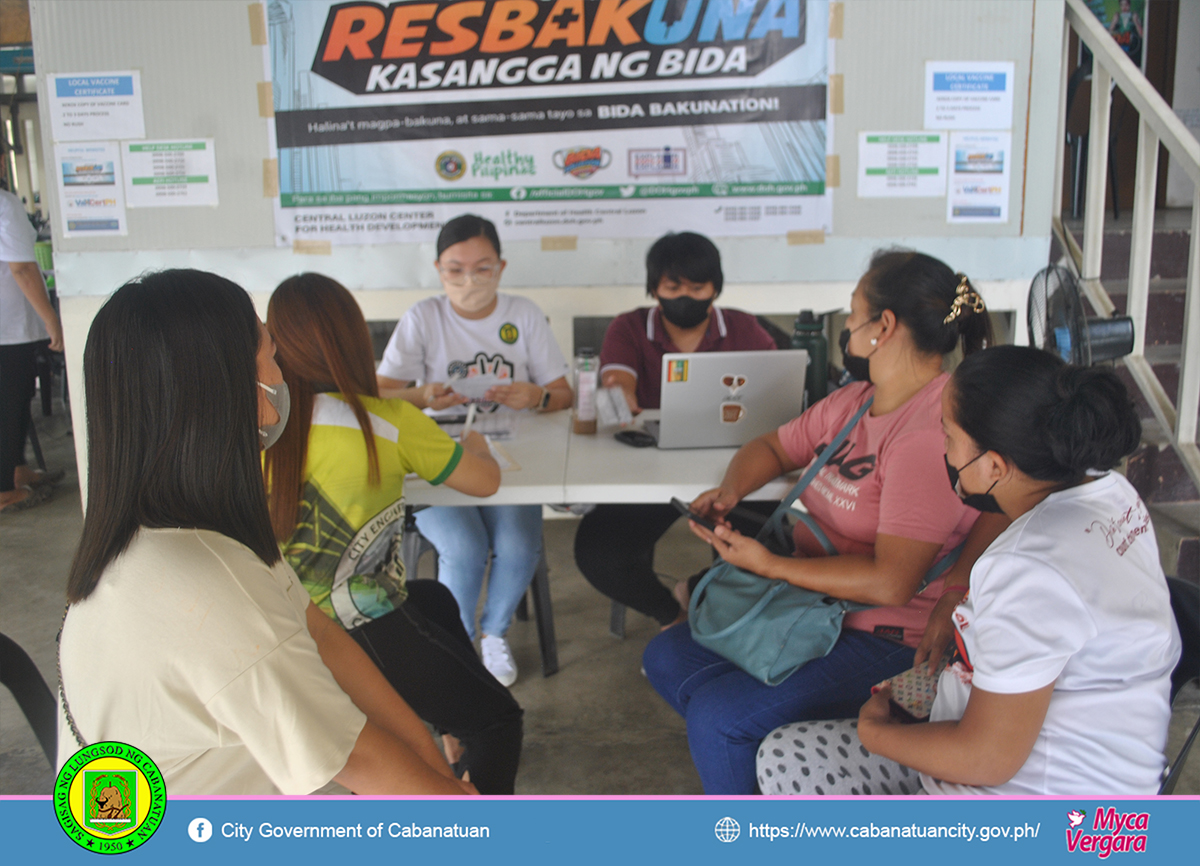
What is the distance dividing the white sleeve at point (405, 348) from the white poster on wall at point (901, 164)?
5.68 feet

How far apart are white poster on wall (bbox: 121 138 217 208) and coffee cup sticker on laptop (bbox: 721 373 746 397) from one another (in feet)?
7.62

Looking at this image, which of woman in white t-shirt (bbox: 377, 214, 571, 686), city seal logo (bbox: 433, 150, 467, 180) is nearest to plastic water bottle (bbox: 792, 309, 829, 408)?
woman in white t-shirt (bbox: 377, 214, 571, 686)

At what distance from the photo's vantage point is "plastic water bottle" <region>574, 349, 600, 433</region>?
2.15 metres

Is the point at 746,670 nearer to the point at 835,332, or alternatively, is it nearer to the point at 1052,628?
the point at 1052,628

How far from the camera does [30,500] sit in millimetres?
3975

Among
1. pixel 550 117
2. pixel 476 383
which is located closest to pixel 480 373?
pixel 476 383

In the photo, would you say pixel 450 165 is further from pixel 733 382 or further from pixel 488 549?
pixel 733 382

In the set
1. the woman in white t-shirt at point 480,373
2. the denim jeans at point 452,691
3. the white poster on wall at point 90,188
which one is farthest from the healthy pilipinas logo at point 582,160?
Answer: the denim jeans at point 452,691

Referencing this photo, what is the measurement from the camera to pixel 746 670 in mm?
1453

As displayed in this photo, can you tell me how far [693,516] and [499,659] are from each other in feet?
3.17

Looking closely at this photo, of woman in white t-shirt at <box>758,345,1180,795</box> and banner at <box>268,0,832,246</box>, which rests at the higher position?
banner at <box>268,0,832,246</box>

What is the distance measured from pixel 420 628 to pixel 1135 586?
44.2 inches
